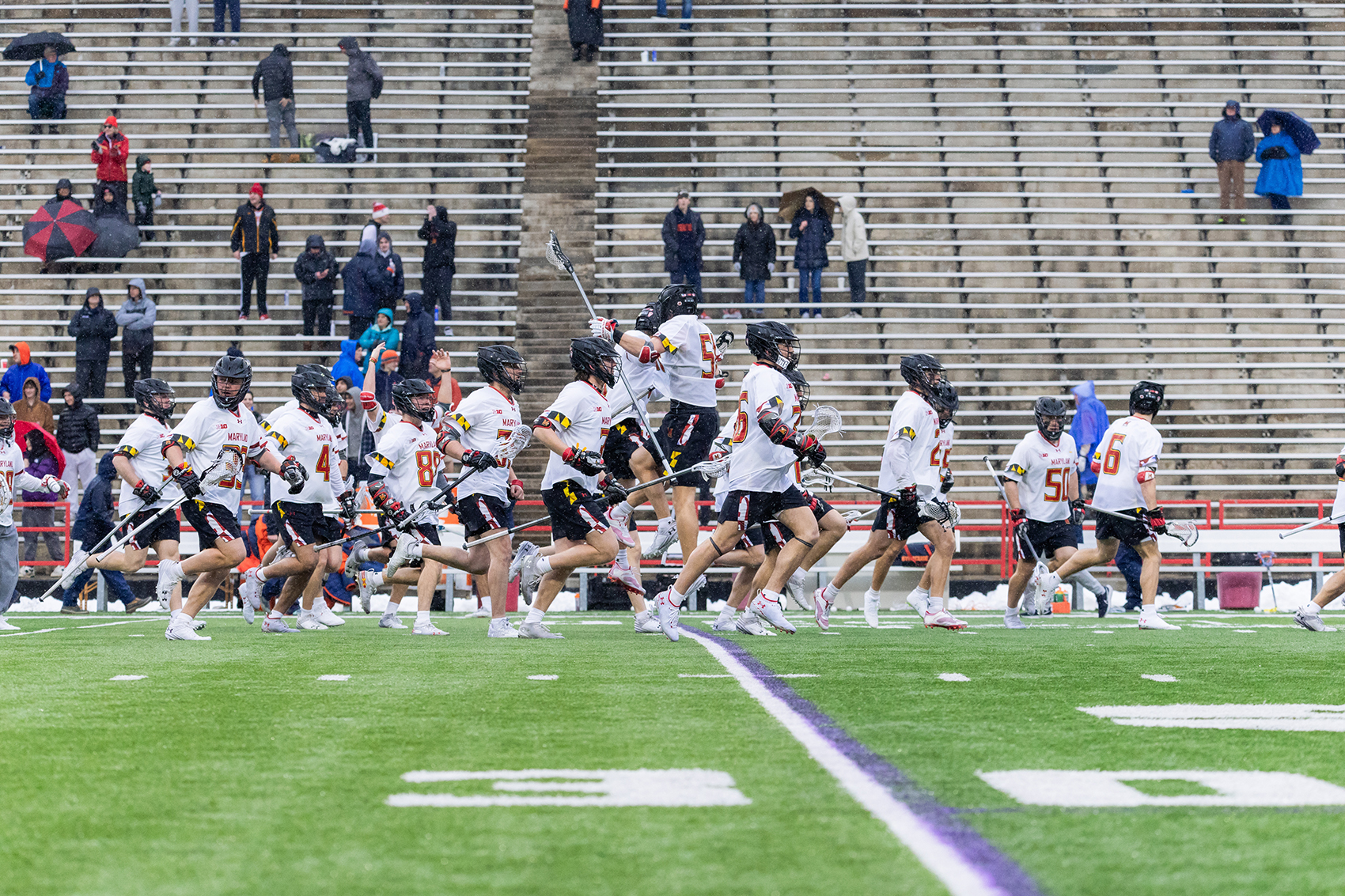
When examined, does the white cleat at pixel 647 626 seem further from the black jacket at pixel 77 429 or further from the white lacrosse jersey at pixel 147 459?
the black jacket at pixel 77 429

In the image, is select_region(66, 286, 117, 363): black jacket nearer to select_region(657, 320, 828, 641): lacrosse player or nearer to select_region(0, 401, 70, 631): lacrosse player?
select_region(0, 401, 70, 631): lacrosse player

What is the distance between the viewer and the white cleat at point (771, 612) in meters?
11.3

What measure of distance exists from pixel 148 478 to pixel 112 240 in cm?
1208

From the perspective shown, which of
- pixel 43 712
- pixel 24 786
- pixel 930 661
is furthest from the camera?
pixel 930 661

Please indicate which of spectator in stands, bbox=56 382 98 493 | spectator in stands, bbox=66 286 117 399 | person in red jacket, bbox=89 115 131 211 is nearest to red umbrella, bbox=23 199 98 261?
person in red jacket, bbox=89 115 131 211

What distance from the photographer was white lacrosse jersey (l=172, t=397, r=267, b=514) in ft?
39.5

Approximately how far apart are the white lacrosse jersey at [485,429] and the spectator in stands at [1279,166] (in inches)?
680

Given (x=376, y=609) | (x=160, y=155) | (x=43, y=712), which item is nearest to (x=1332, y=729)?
(x=43, y=712)

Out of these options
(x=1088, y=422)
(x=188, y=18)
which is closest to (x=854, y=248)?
(x=1088, y=422)

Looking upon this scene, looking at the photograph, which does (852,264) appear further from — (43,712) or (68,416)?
(43,712)

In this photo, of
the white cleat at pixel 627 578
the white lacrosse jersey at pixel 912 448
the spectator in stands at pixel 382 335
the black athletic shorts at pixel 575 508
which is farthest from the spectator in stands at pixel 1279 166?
the black athletic shorts at pixel 575 508

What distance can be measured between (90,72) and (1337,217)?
824 inches

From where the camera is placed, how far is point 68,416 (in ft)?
67.2

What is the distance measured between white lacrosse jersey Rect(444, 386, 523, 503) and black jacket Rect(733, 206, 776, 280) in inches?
433
